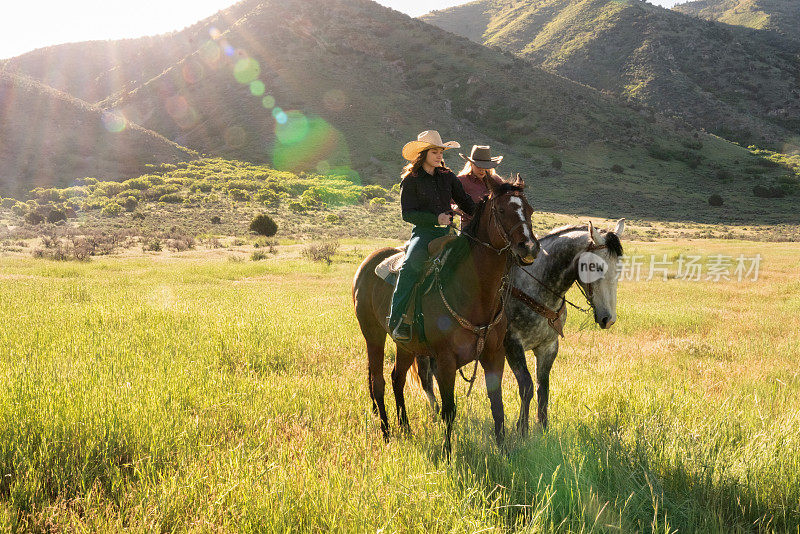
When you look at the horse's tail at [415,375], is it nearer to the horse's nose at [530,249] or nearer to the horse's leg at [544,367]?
the horse's leg at [544,367]

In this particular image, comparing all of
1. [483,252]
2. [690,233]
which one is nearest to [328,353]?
[483,252]

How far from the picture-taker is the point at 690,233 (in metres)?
43.2

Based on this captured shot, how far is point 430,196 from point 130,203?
159 ft

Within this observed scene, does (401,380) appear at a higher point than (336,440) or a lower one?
higher

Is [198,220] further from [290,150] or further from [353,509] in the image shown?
[290,150]

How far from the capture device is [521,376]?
4789 millimetres

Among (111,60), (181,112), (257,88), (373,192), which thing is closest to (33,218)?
(373,192)

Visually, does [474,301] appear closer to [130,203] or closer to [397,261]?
[397,261]

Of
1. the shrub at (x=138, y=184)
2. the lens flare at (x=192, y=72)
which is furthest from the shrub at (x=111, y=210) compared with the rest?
the lens flare at (x=192, y=72)

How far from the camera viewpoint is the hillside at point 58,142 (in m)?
62.2

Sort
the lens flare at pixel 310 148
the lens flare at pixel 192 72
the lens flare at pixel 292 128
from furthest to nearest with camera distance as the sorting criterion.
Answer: the lens flare at pixel 192 72 < the lens flare at pixel 292 128 < the lens flare at pixel 310 148

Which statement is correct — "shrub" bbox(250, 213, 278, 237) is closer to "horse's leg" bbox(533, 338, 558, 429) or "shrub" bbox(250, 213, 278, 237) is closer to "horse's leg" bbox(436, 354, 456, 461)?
"horse's leg" bbox(533, 338, 558, 429)

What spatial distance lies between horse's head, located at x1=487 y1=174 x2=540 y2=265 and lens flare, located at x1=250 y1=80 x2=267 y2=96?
372ft

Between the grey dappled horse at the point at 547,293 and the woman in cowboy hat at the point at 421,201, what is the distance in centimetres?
137
